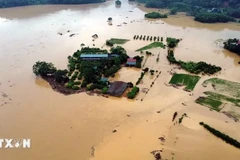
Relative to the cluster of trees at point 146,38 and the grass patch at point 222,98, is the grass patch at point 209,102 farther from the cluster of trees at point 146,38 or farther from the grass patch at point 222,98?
the cluster of trees at point 146,38

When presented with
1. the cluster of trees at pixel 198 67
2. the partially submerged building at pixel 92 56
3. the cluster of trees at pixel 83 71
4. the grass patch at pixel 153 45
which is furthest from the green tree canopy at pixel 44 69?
the cluster of trees at pixel 198 67

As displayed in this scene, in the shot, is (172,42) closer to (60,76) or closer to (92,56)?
(92,56)

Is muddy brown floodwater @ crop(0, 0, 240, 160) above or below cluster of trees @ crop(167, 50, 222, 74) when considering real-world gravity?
below

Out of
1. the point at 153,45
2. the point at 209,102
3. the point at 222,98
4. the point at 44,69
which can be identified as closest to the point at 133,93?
the point at 209,102

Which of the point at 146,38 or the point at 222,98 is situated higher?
the point at 146,38

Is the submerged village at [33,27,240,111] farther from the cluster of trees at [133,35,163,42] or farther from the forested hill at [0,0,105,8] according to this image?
the forested hill at [0,0,105,8]

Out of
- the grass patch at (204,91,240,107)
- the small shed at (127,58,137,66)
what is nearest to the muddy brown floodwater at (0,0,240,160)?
the grass patch at (204,91,240,107)
